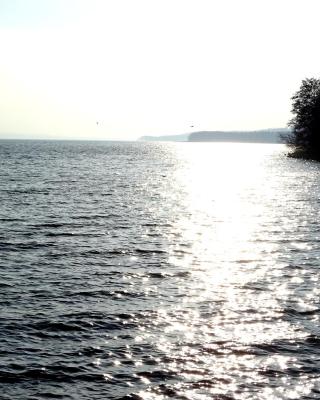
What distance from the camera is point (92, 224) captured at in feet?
132

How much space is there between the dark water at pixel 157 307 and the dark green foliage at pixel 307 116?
80.2 meters

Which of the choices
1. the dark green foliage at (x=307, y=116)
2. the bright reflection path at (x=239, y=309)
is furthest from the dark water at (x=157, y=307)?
the dark green foliage at (x=307, y=116)

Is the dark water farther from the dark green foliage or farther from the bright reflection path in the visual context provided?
the dark green foliage

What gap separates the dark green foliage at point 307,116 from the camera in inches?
4646

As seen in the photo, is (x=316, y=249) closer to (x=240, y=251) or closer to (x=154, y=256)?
(x=240, y=251)

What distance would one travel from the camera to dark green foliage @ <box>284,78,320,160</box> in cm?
11800

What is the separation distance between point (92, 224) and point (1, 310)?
20.4m

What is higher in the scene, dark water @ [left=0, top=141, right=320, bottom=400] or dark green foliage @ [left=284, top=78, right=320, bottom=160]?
dark green foliage @ [left=284, top=78, right=320, bottom=160]

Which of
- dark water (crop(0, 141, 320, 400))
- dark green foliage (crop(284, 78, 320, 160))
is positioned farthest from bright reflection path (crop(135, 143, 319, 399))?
dark green foliage (crop(284, 78, 320, 160))

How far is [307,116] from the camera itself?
121m

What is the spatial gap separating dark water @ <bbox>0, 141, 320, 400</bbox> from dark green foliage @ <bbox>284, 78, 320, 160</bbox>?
80165mm

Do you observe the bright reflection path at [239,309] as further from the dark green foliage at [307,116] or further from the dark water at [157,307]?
the dark green foliage at [307,116]

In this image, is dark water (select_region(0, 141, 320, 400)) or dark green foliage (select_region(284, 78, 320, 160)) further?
dark green foliage (select_region(284, 78, 320, 160))

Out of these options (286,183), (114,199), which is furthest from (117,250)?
(286,183)
